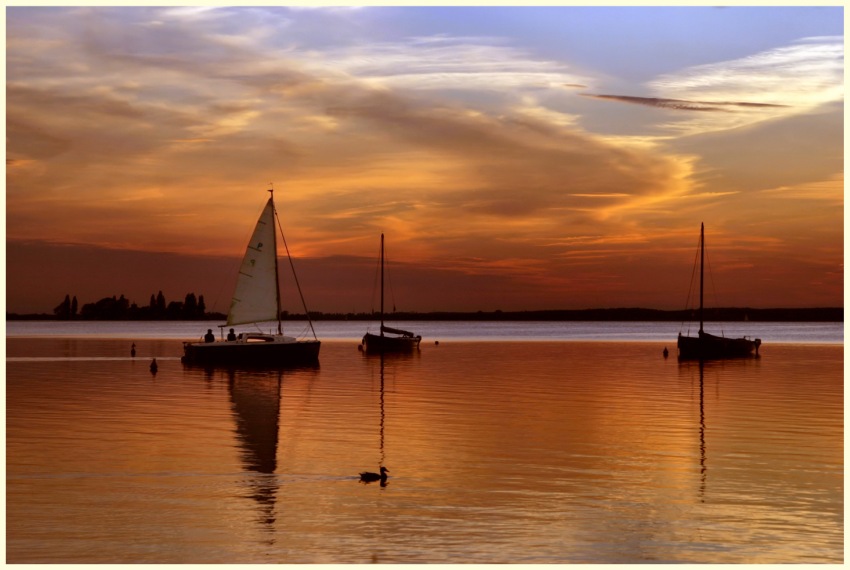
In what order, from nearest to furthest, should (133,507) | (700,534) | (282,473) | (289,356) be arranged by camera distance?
(700,534) → (133,507) → (282,473) → (289,356)

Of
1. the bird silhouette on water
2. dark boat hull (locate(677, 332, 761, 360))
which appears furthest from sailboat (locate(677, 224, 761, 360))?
the bird silhouette on water

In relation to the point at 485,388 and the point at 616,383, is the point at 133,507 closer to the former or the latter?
the point at 485,388

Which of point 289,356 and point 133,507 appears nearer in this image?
point 133,507

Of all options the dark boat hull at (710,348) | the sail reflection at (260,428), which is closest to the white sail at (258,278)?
the sail reflection at (260,428)

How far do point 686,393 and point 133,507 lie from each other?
3703cm

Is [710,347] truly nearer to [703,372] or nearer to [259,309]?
[703,372]

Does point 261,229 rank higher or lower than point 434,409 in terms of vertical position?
higher

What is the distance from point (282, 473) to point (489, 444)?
8.23m

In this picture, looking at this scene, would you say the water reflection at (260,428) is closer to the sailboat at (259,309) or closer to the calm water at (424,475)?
the calm water at (424,475)

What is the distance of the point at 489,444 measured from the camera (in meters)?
33.2

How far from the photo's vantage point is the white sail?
74750 mm

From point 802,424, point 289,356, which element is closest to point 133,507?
point 802,424

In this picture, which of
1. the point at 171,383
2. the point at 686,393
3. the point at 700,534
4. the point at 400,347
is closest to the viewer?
the point at 700,534

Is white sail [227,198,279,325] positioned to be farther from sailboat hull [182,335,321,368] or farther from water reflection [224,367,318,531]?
water reflection [224,367,318,531]
